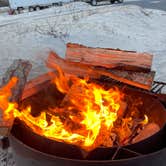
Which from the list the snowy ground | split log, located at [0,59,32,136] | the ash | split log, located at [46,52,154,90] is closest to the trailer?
the snowy ground

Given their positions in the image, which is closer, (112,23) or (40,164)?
(40,164)

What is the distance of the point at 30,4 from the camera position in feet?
58.3

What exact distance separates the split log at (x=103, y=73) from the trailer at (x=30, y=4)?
1473 centimetres

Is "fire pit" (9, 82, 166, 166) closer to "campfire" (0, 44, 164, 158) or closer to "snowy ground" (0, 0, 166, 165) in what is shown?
"campfire" (0, 44, 164, 158)

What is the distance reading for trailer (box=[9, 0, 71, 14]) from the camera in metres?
17.3

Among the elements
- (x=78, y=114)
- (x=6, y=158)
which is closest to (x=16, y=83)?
(x=78, y=114)

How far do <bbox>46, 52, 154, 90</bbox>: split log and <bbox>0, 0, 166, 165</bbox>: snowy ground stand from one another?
93.2 inches

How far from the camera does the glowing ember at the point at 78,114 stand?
2.53 metres

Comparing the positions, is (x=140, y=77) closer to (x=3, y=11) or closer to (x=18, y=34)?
(x=18, y=34)

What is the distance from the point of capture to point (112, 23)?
885cm

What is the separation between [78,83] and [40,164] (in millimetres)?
984

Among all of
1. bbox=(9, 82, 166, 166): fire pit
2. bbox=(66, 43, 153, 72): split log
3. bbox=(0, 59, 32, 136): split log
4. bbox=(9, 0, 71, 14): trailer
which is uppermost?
bbox=(66, 43, 153, 72): split log

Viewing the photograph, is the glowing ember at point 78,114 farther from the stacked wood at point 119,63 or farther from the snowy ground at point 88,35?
the snowy ground at point 88,35

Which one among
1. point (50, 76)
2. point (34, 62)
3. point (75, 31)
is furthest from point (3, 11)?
point (50, 76)
